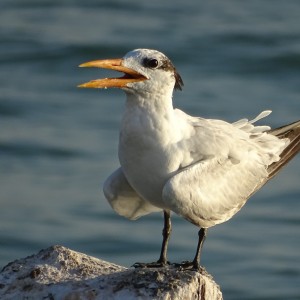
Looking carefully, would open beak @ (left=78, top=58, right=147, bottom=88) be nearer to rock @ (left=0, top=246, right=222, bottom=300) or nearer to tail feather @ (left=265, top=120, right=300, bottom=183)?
rock @ (left=0, top=246, right=222, bottom=300)

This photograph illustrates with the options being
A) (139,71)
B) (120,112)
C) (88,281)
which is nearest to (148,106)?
(139,71)

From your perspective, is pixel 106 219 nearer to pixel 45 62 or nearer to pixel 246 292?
pixel 246 292

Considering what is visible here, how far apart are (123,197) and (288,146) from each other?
1479 mm

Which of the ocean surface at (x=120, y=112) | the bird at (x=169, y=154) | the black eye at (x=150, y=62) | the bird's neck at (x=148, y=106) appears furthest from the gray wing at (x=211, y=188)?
the ocean surface at (x=120, y=112)

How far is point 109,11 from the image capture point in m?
23.8

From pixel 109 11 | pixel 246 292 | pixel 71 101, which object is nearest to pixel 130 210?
pixel 246 292

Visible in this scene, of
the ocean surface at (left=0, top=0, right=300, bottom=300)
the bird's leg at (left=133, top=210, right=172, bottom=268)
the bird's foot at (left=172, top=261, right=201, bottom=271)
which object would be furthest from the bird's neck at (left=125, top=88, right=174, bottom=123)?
the ocean surface at (left=0, top=0, right=300, bottom=300)

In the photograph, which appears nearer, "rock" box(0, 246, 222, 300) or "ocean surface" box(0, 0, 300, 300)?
"rock" box(0, 246, 222, 300)

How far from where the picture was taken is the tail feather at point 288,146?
1077cm

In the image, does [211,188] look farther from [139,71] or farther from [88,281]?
[88,281]

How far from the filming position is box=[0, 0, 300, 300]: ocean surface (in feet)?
56.3

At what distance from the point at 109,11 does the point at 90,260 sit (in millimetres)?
15195

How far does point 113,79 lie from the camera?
934 cm

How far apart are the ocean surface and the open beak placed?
696 cm
